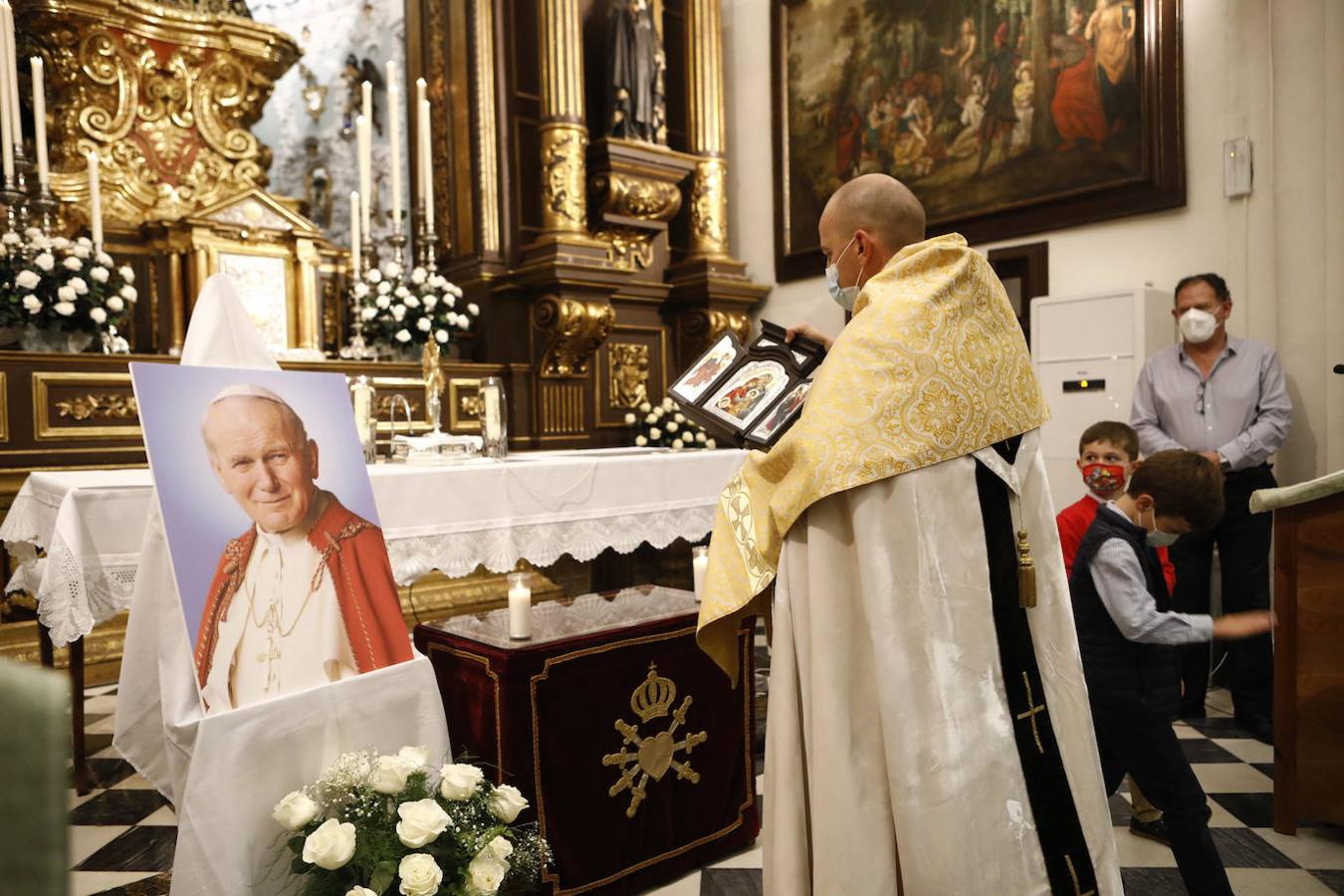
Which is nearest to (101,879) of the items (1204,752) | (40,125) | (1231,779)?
(40,125)

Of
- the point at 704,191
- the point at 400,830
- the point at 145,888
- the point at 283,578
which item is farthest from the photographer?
the point at 704,191

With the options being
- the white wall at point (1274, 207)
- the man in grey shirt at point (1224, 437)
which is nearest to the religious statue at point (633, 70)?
the white wall at point (1274, 207)

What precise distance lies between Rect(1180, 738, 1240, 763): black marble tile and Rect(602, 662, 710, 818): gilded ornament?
6.89 ft

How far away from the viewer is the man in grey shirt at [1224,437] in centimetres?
412

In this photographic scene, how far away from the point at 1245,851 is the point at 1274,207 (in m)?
3.50

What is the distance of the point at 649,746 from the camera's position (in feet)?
8.68

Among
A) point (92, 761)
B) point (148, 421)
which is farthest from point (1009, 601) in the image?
point (92, 761)

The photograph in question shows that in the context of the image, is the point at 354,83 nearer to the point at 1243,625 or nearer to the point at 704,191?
the point at 704,191

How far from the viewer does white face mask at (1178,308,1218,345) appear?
4559mm

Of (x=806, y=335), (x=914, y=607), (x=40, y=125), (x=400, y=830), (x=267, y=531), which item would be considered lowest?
(x=400, y=830)

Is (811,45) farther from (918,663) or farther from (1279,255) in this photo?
(918,663)

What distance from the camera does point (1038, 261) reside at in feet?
19.2

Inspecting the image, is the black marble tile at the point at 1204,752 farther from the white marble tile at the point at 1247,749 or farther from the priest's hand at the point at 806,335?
the priest's hand at the point at 806,335

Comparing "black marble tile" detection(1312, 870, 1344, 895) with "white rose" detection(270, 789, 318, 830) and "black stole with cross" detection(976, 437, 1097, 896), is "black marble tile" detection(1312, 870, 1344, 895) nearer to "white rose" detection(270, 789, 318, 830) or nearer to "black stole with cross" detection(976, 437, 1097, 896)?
"black stole with cross" detection(976, 437, 1097, 896)
